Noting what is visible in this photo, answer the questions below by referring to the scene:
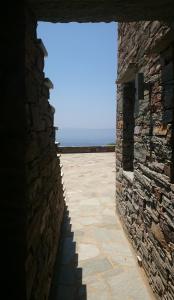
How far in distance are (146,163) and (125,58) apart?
2.38 m

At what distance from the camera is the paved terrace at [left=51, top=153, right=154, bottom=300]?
382 cm

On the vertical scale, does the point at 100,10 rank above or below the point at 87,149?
above

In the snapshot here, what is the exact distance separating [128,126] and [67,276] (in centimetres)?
304

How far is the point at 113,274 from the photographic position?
4254 mm

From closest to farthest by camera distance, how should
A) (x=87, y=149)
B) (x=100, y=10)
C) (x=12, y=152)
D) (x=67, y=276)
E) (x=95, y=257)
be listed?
(x=12, y=152) → (x=100, y=10) → (x=67, y=276) → (x=95, y=257) → (x=87, y=149)

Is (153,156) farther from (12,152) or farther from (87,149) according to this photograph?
(87,149)

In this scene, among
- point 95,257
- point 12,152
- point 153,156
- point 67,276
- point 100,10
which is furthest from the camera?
point 95,257

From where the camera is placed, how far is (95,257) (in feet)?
15.8

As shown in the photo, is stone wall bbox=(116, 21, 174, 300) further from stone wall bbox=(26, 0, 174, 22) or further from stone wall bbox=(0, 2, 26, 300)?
stone wall bbox=(0, 2, 26, 300)

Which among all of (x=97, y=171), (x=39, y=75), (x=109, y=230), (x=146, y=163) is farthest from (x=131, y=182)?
(x=97, y=171)

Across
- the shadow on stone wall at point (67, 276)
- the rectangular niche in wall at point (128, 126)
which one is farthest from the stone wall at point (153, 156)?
the shadow on stone wall at point (67, 276)

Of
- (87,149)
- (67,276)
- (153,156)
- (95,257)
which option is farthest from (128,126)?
(87,149)

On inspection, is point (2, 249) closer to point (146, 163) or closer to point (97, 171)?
point (146, 163)

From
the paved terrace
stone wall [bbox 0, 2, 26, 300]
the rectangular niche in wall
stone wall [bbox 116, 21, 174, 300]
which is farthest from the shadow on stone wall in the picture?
the rectangular niche in wall
